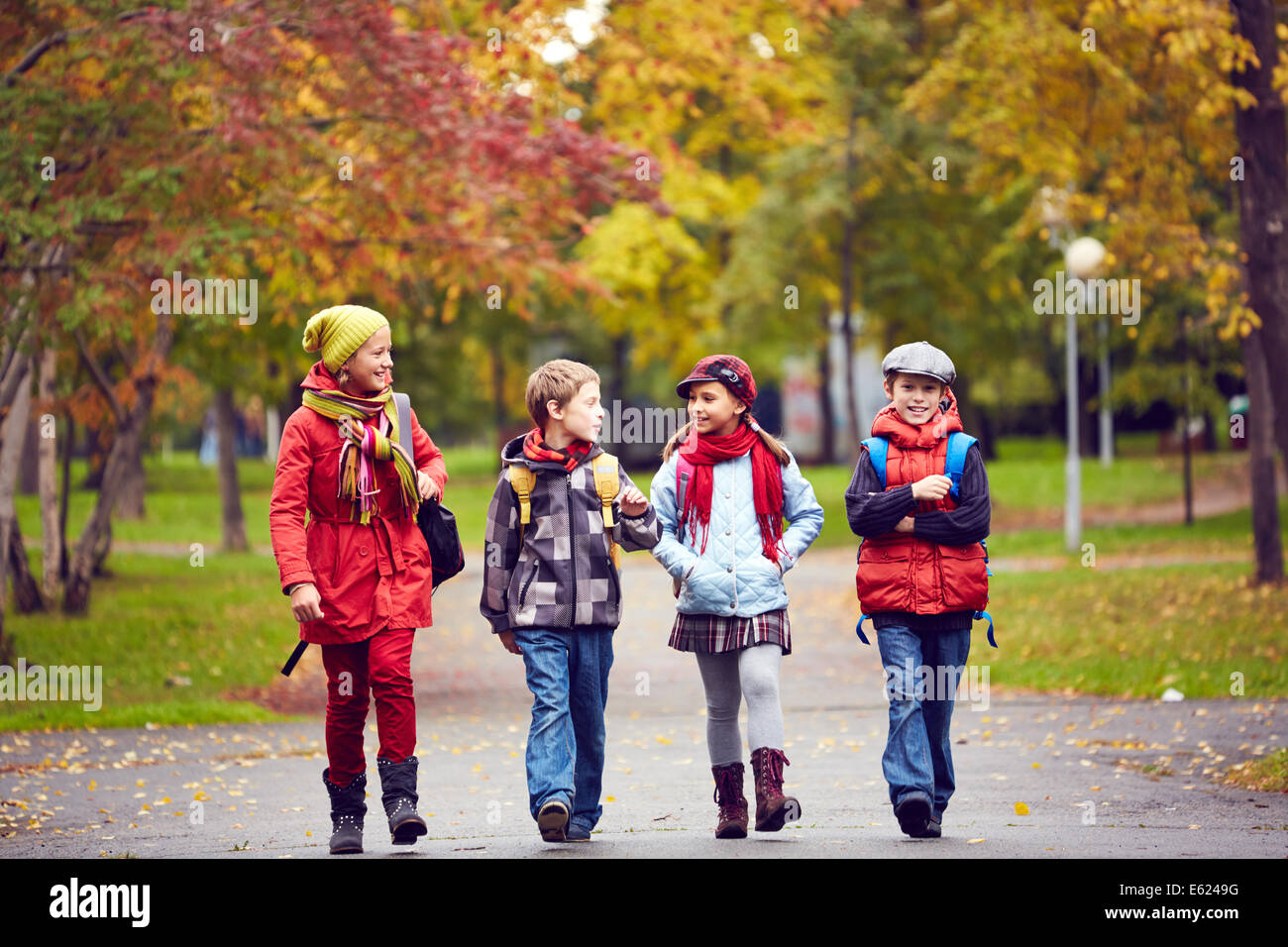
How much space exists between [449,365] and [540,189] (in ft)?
88.0

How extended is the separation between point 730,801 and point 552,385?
5.54 ft

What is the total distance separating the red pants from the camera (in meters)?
5.56

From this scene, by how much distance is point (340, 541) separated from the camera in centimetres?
559

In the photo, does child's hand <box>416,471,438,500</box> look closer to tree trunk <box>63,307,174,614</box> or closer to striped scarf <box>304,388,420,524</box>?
striped scarf <box>304,388,420,524</box>

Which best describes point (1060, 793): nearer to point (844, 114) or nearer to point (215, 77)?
point (215, 77)

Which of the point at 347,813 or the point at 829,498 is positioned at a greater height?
the point at 829,498

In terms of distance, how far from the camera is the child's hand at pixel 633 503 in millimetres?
5696

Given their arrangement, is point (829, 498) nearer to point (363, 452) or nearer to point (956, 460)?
point (956, 460)

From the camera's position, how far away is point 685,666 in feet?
44.7

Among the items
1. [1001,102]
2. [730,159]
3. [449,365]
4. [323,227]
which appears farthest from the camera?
[449,365]

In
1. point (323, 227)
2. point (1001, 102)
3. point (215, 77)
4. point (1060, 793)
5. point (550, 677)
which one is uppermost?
point (1001, 102)

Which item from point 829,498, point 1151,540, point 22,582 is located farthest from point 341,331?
point 829,498

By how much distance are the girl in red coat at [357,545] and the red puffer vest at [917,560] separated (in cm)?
166
